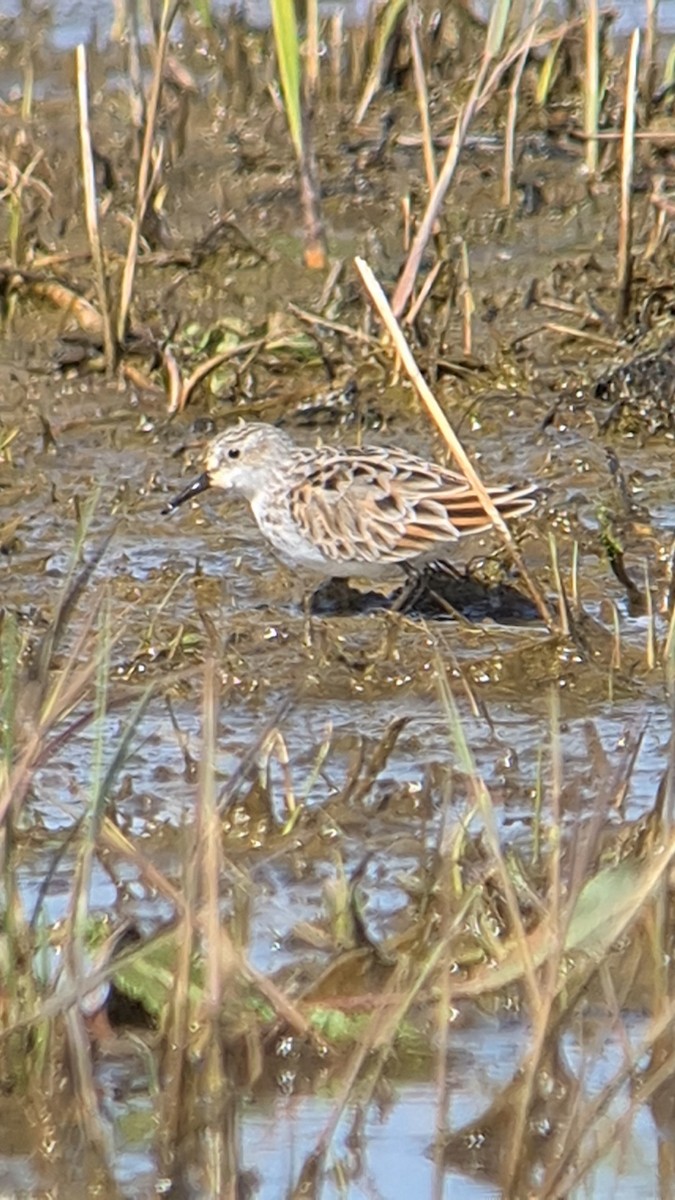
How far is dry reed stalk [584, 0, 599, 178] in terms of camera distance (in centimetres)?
796

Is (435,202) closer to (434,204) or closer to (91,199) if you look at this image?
(434,204)

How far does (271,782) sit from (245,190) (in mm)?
3887

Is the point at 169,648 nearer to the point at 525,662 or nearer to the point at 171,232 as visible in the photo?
the point at 525,662

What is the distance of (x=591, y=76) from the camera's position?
26.2ft

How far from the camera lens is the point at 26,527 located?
258 inches

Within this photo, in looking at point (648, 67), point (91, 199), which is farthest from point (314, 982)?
point (648, 67)

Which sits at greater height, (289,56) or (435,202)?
(289,56)

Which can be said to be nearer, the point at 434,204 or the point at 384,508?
the point at 384,508

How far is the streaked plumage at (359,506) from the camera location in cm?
579

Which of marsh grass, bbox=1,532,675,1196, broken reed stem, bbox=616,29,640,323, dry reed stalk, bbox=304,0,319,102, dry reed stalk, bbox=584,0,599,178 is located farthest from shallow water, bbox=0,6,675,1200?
dry reed stalk, bbox=304,0,319,102

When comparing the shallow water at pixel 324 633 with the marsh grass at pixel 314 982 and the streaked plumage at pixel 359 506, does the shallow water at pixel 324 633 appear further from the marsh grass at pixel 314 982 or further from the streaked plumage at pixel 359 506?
the streaked plumage at pixel 359 506

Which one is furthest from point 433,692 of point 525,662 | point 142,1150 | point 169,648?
point 142,1150

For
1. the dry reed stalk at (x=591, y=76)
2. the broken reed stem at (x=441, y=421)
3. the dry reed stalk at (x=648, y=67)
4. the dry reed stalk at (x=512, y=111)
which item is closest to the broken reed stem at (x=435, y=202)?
the dry reed stalk at (x=512, y=111)

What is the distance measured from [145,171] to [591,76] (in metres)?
1.62
